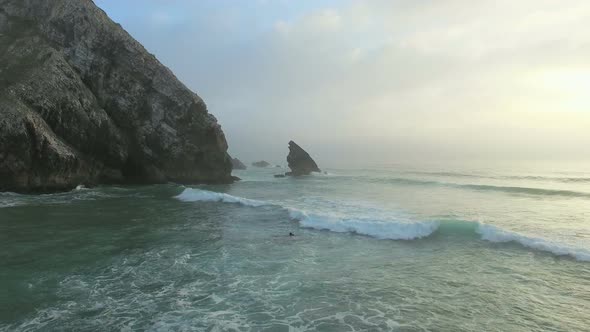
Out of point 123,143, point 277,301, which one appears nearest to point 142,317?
point 277,301

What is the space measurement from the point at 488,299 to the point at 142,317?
9183 millimetres

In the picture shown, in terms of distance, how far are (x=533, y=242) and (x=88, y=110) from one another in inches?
1484

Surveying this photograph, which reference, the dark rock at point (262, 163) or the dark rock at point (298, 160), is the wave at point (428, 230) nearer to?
the dark rock at point (298, 160)

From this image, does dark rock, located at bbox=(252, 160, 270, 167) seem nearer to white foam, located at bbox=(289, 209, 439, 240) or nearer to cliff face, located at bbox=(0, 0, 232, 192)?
cliff face, located at bbox=(0, 0, 232, 192)

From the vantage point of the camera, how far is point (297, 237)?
17672mm

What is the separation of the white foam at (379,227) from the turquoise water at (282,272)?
0.10 metres

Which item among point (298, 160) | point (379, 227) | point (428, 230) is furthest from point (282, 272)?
point (298, 160)

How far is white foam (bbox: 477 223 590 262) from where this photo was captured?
47.5ft

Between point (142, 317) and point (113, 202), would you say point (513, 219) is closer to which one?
point (142, 317)

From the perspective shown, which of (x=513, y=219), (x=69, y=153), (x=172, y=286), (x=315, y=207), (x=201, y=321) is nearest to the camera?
(x=201, y=321)

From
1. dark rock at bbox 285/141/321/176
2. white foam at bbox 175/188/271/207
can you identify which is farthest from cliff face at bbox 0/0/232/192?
dark rock at bbox 285/141/321/176

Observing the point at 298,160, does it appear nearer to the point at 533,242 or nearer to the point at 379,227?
the point at 379,227

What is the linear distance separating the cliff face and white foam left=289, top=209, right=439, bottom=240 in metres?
23.1

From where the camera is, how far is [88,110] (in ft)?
116
